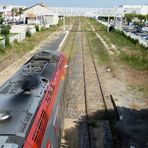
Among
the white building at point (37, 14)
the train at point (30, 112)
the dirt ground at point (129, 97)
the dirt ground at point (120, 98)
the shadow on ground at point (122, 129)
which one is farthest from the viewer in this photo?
the white building at point (37, 14)

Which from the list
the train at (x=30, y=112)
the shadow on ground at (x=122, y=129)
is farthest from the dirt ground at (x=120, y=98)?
the train at (x=30, y=112)

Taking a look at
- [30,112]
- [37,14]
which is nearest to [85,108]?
[30,112]

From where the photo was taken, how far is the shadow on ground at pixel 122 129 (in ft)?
38.6

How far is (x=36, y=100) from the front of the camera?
788cm

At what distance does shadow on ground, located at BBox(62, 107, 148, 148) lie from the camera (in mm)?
11773

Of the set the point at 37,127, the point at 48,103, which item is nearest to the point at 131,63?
the point at 48,103

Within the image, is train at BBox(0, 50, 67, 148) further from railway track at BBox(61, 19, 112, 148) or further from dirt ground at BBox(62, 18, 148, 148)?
dirt ground at BBox(62, 18, 148, 148)

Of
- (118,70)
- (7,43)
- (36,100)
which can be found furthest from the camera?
(7,43)

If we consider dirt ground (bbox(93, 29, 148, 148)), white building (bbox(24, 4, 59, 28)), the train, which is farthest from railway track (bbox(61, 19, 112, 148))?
white building (bbox(24, 4, 59, 28))

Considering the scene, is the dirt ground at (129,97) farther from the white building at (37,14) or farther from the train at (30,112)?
the white building at (37,14)

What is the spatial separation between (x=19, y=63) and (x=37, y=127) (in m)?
20.9

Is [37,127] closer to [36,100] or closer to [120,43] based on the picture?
[36,100]

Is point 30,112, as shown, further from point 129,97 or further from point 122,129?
point 129,97

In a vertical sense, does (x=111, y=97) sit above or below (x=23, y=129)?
below
